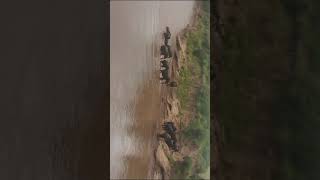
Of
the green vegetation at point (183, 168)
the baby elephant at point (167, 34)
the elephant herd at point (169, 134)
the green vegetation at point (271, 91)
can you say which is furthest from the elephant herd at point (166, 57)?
the green vegetation at point (271, 91)

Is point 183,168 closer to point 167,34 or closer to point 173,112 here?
point 173,112

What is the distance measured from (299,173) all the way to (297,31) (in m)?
0.13

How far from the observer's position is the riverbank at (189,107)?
1.00m

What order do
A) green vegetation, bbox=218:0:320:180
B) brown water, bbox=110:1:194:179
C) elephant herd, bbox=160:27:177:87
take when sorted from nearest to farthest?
green vegetation, bbox=218:0:320:180, brown water, bbox=110:1:194:179, elephant herd, bbox=160:27:177:87

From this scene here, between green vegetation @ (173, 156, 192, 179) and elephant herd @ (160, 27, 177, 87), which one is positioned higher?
elephant herd @ (160, 27, 177, 87)

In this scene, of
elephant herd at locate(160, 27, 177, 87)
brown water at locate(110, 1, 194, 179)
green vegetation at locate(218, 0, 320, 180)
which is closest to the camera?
green vegetation at locate(218, 0, 320, 180)

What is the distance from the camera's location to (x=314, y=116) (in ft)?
1.07

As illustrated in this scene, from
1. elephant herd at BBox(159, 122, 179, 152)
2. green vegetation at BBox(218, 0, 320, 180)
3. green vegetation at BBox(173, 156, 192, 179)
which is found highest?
green vegetation at BBox(218, 0, 320, 180)

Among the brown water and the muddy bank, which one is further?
the muddy bank

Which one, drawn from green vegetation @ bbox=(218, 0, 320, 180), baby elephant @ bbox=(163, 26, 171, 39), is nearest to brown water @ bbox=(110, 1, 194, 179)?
baby elephant @ bbox=(163, 26, 171, 39)

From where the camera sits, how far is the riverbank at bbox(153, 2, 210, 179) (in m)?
1.00

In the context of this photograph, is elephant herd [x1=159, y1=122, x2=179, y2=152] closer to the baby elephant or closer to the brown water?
the brown water
